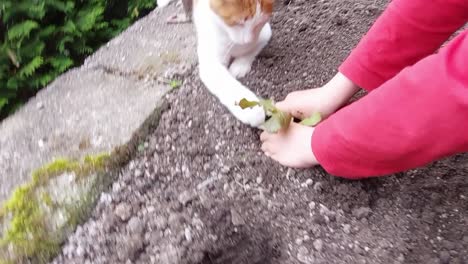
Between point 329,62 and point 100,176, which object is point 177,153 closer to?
point 100,176

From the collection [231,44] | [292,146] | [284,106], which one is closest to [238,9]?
[231,44]

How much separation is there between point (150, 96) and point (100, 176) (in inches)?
11.2

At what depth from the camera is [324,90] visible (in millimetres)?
1348

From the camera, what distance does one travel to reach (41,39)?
220cm

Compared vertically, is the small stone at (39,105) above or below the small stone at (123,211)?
below

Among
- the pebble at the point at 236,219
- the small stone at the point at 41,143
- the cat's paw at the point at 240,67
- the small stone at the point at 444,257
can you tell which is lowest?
the small stone at the point at 444,257

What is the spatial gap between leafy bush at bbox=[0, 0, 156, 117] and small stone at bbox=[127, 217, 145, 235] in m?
1.10

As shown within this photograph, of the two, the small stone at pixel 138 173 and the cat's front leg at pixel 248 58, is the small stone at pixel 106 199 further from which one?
the cat's front leg at pixel 248 58

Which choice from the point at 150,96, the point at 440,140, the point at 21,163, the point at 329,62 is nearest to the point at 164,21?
the point at 150,96

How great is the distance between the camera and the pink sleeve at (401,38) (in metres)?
1.23

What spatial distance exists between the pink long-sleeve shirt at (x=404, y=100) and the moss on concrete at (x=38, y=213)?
50 cm

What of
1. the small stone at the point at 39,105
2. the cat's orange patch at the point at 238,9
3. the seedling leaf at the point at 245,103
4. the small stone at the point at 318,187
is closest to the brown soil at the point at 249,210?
the small stone at the point at 318,187

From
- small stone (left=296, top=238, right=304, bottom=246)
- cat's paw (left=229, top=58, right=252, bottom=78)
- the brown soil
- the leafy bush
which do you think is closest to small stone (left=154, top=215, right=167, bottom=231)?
the brown soil

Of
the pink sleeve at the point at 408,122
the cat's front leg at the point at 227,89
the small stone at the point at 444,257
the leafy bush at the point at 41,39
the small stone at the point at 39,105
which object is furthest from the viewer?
the leafy bush at the point at 41,39
